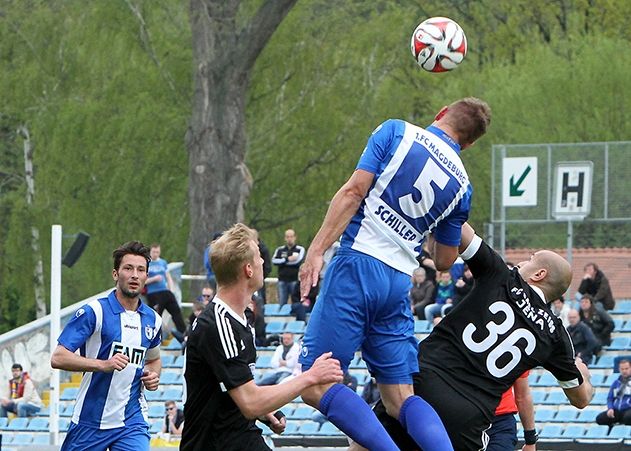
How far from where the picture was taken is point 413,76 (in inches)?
1601

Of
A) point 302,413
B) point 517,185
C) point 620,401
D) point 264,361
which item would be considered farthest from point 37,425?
point 620,401

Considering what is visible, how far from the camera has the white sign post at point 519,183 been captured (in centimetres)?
2194

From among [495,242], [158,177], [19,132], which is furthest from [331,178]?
[495,242]

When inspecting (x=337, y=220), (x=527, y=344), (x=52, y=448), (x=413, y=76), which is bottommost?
(x=52, y=448)

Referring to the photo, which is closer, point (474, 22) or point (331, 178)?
point (331, 178)

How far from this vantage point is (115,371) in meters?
9.46

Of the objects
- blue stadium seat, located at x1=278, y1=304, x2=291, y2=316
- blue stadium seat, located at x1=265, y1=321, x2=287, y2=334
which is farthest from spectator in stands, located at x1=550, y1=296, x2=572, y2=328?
blue stadium seat, located at x1=278, y1=304, x2=291, y2=316

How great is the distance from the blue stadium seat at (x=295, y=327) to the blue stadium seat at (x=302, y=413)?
1587mm

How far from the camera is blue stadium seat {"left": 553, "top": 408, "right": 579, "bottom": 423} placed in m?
19.1

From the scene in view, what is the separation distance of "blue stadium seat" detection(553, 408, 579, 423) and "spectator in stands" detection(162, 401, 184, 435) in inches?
199

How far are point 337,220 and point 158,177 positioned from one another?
91.5ft

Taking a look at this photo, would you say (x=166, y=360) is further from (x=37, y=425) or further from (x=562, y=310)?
(x=562, y=310)

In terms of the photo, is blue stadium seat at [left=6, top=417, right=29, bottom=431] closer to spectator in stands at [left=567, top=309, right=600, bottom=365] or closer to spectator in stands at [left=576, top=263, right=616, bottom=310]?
spectator in stands at [left=567, top=309, right=600, bottom=365]

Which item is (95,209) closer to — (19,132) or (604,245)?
(19,132)
